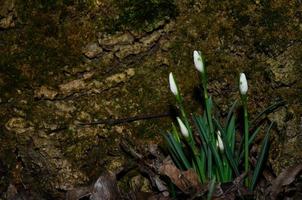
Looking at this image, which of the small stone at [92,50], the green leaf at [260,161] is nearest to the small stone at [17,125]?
the small stone at [92,50]

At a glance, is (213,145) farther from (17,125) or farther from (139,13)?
(17,125)

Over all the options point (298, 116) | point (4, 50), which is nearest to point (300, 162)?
point (298, 116)

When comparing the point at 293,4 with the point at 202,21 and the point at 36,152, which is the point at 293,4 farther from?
the point at 36,152

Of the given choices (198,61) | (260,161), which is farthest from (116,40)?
(260,161)

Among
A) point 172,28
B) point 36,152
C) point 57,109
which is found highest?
point 172,28

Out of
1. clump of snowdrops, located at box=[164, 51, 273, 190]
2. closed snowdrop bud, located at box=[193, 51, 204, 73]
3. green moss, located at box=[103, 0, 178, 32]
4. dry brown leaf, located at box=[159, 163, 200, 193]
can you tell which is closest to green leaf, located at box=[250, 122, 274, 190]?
clump of snowdrops, located at box=[164, 51, 273, 190]

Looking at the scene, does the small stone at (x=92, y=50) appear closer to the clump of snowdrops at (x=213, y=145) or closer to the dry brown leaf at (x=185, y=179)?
the clump of snowdrops at (x=213, y=145)
